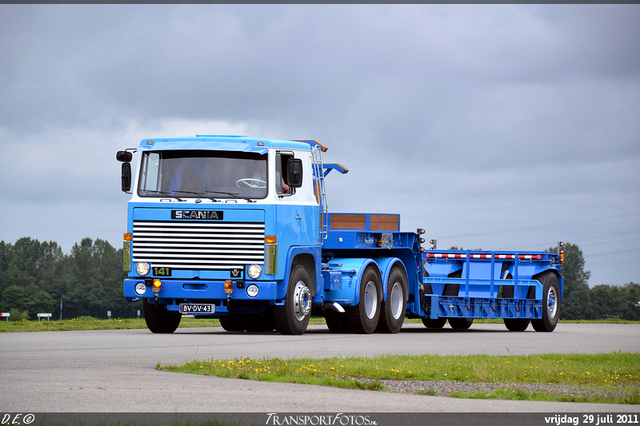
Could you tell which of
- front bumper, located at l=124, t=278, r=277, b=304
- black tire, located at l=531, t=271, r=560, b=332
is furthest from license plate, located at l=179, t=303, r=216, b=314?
black tire, located at l=531, t=271, r=560, b=332

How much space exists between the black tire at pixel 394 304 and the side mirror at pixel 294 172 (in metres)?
4.36

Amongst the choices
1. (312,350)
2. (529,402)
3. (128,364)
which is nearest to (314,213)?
(312,350)

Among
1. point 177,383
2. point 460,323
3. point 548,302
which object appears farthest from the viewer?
point 460,323

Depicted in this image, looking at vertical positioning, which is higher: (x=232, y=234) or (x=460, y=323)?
(x=232, y=234)

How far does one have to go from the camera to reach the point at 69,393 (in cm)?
796

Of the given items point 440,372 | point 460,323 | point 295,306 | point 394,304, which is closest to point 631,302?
point 460,323

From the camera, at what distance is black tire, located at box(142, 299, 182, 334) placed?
55.2 feet

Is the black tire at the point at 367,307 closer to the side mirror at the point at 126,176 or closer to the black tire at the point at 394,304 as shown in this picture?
the black tire at the point at 394,304

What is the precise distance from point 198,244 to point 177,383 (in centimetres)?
692

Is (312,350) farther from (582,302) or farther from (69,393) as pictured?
(582,302)

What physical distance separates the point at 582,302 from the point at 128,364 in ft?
398

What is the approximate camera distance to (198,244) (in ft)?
51.1

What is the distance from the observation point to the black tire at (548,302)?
72.7 ft

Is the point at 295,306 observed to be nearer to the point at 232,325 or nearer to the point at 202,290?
the point at 202,290
